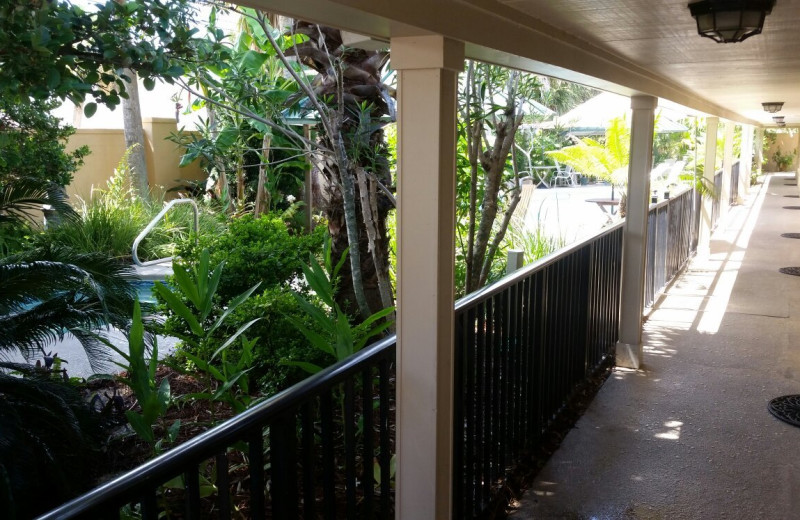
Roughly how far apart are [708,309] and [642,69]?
4.08 m

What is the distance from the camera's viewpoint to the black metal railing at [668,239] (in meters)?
8.22

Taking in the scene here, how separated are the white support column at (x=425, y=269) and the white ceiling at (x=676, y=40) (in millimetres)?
477

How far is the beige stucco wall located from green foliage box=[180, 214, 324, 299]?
1050 centimetres

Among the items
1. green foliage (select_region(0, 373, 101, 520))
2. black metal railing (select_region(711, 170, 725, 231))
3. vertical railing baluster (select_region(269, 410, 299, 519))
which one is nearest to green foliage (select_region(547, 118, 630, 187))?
black metal railing (select_region(711, 170, 725, 231))

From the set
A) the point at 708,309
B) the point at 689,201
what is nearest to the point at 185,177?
the point at 689,201

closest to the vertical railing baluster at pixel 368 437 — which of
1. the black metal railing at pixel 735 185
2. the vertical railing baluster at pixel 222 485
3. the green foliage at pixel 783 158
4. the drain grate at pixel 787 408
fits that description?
the vertical railing baluster at pixel 222 485

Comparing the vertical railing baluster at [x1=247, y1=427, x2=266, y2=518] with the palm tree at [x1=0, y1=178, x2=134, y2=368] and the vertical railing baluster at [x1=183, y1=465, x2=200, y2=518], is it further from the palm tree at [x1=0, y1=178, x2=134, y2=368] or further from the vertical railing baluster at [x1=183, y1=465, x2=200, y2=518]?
the palm tree at [x1=0, y1=178, x2=134, y2=368]

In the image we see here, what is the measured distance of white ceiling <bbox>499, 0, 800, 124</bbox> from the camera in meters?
2.93

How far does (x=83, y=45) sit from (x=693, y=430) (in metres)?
4.52

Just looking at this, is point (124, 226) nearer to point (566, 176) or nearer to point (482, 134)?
point (482, 134)

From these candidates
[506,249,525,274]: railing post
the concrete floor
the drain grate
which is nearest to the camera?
the concrete floor

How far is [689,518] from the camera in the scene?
3805 millimetres

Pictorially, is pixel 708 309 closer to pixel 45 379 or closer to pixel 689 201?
pixel 689 201

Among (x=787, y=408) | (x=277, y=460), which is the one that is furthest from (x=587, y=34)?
(x=787, y=408)
